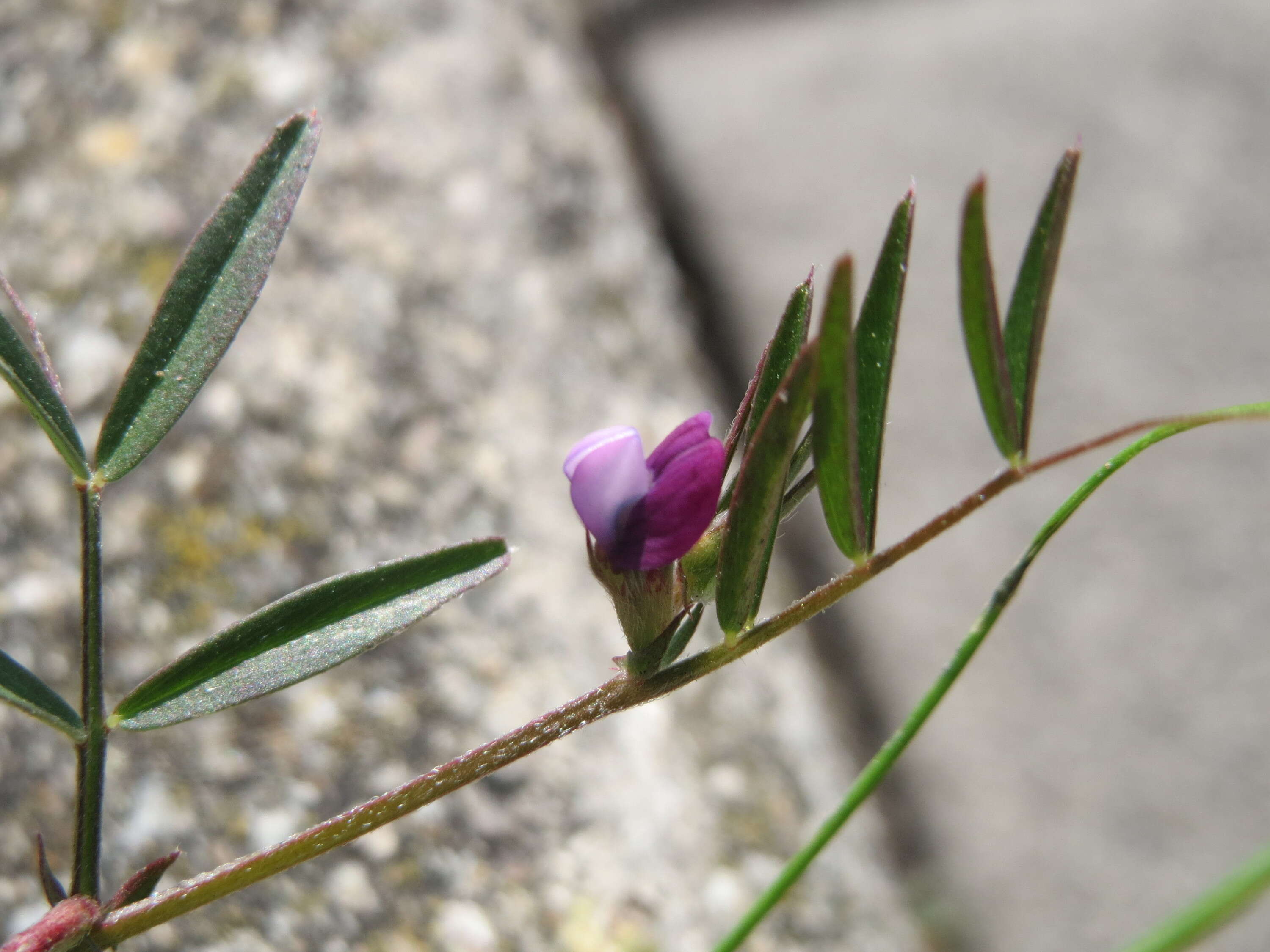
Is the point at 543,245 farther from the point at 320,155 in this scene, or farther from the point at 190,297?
the point at 190,297

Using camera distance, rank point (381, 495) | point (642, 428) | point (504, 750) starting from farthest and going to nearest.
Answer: point (642, 428) → point (381, 495) → point (504, 750)

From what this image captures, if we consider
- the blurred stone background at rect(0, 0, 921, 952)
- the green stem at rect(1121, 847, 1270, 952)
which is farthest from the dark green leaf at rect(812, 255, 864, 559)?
the blurred stone background at rect(0, 0, 921, 952)

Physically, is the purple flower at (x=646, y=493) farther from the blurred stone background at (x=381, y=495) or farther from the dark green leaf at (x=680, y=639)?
the blurred stone background at (x=381, y=495)

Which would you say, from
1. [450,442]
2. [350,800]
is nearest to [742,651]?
[350,800]

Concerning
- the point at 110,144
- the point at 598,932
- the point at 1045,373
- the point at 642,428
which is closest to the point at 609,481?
the point at 598,932

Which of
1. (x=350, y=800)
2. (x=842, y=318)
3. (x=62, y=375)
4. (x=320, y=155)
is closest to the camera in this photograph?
(x=842, y=318)

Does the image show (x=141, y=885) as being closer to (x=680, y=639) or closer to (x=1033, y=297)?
(x=680, y=639)
